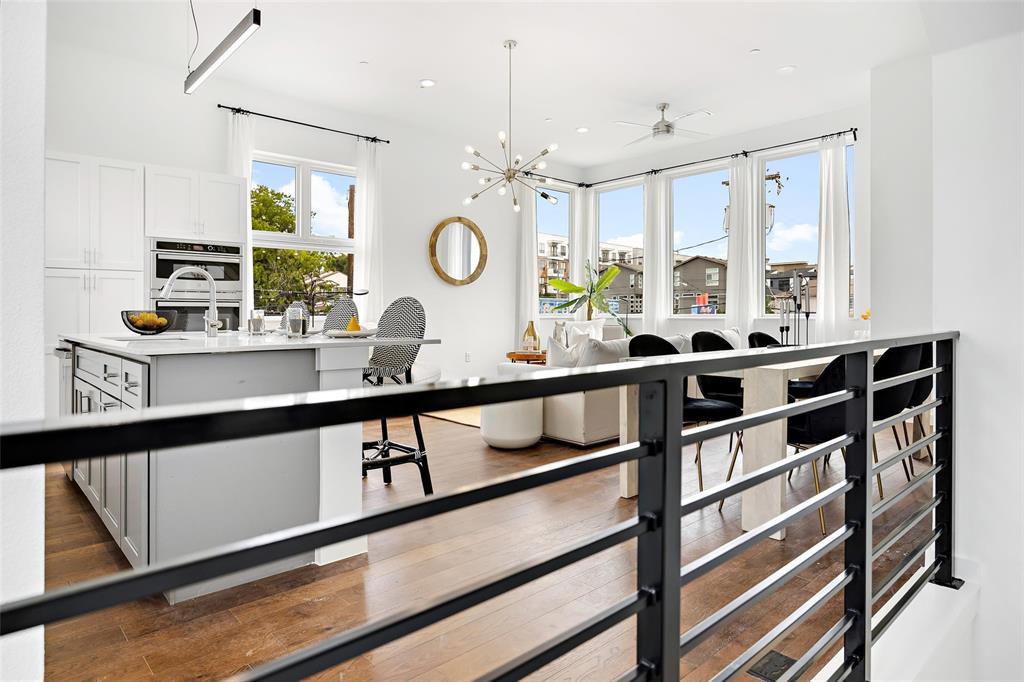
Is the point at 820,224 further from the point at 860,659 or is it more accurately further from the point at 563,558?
the point at 563,558

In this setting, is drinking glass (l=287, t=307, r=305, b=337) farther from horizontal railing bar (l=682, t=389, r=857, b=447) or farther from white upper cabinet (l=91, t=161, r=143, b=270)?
white upper cabinet (l=91, t=161, r=143, b=270)

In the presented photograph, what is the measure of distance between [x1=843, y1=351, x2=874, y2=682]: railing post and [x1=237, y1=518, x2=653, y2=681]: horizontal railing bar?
3.03ft

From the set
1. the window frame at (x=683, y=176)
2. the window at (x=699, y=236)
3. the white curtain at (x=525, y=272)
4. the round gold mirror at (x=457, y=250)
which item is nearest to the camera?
the round gold mirror at (x=457, y=250)

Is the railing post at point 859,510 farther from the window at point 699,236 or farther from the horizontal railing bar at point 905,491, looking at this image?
the window at point 699,236

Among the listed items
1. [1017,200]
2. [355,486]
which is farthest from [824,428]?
[355,486]

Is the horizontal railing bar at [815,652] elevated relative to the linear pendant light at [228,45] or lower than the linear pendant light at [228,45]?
lower

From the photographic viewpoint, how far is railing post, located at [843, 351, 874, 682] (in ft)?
4.94

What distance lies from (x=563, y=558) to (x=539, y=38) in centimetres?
455

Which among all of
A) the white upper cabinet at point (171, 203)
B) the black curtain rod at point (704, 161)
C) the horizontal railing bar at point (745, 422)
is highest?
the black curtain rod at point (704, 161)

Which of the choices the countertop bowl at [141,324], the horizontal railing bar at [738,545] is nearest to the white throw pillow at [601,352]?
the countertop bowl at [141,324]

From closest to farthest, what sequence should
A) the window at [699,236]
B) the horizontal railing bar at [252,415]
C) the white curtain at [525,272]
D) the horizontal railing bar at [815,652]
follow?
the horizontal railing bar at [252,415]
the horizontal railing bar at [815,652]
the window at [699,236]
the white curtain at [525,272]

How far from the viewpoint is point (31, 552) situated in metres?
0.90

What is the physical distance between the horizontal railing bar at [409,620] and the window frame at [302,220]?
5.61 meters

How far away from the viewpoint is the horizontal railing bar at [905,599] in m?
1.77
